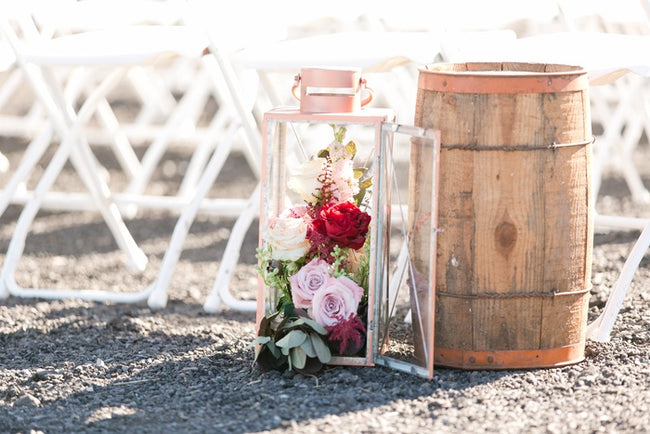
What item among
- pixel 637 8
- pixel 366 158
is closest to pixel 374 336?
pixel 366 158

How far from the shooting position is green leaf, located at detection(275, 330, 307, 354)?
91.7 inches

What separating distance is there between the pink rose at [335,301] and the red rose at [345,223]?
9cm

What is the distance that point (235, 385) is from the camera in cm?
234

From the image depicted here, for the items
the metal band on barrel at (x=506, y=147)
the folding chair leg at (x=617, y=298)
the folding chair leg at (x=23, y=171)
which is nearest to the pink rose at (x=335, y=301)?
the metal band on barrel at (x=506, y=147)

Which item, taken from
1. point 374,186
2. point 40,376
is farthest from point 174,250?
point 374,186

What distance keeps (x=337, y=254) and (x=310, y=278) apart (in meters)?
0.08

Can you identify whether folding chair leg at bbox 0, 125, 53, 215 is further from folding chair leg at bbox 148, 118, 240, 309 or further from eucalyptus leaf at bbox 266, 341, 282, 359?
eucalyptus leaf at bbox 266, 341, 282, 359

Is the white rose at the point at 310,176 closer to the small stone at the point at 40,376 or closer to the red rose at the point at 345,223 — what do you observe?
the red rose at the point at 345,223

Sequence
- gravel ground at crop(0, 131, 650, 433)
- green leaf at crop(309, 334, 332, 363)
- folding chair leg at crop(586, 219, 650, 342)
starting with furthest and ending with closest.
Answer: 1. folding chair leg at crop(586, 219, 650, 342)
2. green leaf at crop(309, 334, 332, 363)
3. gravel ground at crop(0, 131, 650, 433)

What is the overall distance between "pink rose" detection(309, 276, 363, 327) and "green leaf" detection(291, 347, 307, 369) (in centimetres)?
9

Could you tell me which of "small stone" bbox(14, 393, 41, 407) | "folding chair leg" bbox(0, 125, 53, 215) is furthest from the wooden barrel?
"folding chair leg" bbox(0, 125, 53, 215)

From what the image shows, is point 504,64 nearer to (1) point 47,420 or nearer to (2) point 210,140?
(1) point 47,420

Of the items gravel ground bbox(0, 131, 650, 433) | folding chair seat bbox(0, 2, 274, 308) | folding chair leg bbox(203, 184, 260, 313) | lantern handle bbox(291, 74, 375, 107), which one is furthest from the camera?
folding chair leg bbox(203, 184, 260, 313)

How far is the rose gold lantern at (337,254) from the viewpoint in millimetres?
2338
